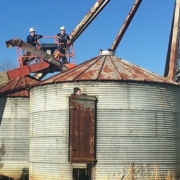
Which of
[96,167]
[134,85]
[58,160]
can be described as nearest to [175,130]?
[134,85]

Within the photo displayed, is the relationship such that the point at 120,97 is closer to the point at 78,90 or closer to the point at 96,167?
the point at 78,90

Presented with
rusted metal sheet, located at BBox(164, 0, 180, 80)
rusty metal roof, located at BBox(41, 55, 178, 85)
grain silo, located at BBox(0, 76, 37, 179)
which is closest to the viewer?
rusty metal roof, located at BBox(41, 55, 178, 85)

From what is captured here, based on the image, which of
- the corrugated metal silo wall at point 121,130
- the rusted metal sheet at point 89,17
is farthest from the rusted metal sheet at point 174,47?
the corrugated metal silo wall at point 121,130

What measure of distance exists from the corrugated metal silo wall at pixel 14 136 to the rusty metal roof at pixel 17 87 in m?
0.32

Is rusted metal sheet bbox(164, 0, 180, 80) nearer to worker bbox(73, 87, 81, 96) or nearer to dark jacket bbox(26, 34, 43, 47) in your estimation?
dark jacket bbox(26, 34, 43, 47)

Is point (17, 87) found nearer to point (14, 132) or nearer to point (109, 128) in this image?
point (14, 132)

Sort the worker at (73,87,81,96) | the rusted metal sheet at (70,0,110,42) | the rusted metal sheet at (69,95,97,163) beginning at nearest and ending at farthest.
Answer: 1. the rusted metal sheet at (69,95,97,163)
2. the worker at (73,87,81,96)
3. the rusted metal sheet at (70,0,110,42)

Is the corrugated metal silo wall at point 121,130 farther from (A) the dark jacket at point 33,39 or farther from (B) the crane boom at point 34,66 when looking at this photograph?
(A) the dark jacket at point 33,39

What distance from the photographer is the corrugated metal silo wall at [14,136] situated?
23750mm

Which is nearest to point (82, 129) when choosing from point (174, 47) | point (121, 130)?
point (121, 130)

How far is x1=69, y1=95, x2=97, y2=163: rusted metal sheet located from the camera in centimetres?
1867

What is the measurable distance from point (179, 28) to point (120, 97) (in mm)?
10855

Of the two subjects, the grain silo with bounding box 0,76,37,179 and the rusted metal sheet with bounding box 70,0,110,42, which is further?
the rusted metal sheet with bounding box 70,0,110,42

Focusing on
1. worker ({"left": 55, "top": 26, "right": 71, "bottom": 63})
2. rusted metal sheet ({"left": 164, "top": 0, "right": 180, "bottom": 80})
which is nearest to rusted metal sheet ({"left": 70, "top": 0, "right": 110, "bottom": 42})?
worker ({"left": 55, "top": 26, "right": 71, "bottom": 63})
